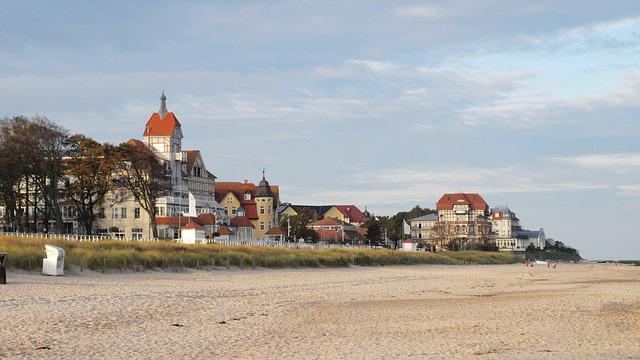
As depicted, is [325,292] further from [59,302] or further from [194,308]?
[59,302]

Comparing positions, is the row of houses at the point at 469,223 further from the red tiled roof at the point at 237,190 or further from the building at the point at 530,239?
the red tiled roof at the point at 237,190

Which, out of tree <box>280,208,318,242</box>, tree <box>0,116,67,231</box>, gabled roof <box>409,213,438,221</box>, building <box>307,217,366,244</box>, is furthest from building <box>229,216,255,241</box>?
gabled roof <box>409,213,438,221</box>

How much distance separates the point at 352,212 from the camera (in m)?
172

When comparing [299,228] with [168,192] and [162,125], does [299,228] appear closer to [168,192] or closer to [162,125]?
[162,125]

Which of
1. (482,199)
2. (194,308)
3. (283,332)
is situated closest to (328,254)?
(194,308)

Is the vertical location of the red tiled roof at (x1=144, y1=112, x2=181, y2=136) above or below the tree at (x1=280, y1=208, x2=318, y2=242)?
above

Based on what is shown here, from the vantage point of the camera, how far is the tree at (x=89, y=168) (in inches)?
2938

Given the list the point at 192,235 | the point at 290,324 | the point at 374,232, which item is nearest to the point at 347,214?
the point at 374,232

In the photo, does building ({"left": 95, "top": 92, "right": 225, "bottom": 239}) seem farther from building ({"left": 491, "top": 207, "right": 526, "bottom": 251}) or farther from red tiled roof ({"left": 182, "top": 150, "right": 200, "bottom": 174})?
building ({"left": 491, "top": 207, "right": 526, "bottom": 251})

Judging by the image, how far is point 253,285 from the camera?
3309 cm

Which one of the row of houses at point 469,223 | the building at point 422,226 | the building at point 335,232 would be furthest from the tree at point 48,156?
the building at point 422,226

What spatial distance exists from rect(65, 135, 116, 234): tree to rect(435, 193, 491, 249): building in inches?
3723

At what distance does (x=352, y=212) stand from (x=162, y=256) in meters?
132

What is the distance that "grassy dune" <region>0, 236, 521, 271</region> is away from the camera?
3352cm
